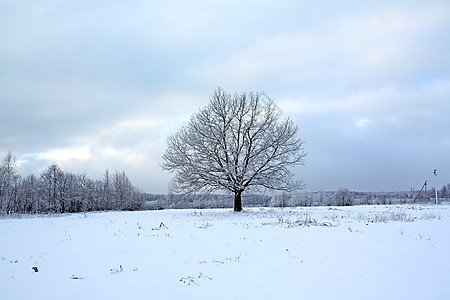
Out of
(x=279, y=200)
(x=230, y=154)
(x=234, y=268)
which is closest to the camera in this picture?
(x=234, y=268)

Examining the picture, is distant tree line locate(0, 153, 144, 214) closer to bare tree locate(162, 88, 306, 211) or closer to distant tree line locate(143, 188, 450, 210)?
distant tree line locate(143, 188, 450, 210)

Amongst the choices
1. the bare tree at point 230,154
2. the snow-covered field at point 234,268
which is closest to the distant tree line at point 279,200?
the bare tree at point 230,154

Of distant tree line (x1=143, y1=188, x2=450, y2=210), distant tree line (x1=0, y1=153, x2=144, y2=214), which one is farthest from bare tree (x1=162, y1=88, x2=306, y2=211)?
distant tree line (x1=0, y1=153, x2=144, y2=214)

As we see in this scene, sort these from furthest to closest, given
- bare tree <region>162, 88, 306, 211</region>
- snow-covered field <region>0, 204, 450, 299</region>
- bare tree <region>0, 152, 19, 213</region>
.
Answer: bare tree <region>0, 152, 19, 213</region> < bare tree <region>162, 88, 306, 211</region> < snow-covered field <region>0, 204, 450, 299</region>

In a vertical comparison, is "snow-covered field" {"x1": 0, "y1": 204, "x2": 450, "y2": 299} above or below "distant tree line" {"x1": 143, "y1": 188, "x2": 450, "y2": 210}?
above

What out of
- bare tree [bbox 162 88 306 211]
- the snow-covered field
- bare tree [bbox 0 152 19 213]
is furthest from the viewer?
bare tree [bbox 0 152 19 213]

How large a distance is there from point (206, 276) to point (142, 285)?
1167mm

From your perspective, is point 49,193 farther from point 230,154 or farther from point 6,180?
point 230,154

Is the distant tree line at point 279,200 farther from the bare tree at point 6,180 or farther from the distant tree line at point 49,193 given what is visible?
the bare tree at point 6,180

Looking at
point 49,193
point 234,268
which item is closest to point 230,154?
point 234,268

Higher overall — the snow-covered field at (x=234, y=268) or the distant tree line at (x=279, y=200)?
the snow-covered field at (x=234, y=268)

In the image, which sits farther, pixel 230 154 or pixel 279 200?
pixel 279 200

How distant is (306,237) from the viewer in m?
8.95

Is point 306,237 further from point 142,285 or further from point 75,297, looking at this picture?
point 75,297
